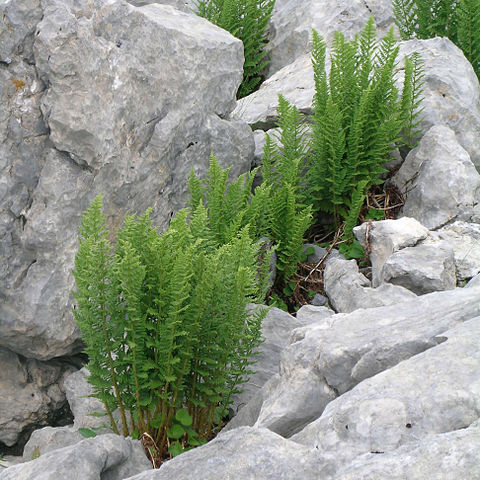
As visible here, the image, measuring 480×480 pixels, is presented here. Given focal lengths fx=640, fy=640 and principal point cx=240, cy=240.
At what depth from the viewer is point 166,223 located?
4438mm

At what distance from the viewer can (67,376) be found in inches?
161

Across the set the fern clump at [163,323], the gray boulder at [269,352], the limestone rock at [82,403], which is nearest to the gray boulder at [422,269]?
the gray boulder at [269,352]

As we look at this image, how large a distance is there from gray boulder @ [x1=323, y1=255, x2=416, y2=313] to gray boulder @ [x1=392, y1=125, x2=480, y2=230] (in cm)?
83

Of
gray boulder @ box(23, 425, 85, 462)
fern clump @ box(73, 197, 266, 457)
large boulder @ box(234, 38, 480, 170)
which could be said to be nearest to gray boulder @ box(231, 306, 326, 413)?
fern clump @ box(73, 197, 266, 457)

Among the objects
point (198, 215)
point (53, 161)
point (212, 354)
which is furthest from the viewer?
point (53, 161)

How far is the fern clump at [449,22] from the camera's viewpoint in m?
5.90

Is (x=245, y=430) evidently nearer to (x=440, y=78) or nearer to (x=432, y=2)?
(x=440, y=78)

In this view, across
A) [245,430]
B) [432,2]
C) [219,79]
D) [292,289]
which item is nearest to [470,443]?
[245,430]

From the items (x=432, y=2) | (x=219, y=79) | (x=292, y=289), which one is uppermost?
(x=432, y=2)

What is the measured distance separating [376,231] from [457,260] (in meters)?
0.53

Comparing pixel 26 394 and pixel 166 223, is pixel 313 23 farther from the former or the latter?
pixel 26 394

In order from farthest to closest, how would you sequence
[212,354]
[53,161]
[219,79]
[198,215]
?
[219,79]
[53,161]
[198,215]
[212,354]

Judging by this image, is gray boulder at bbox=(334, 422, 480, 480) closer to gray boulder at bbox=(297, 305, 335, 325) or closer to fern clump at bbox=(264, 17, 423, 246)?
gray boulder at bbox=(297, 305, 335, 325)

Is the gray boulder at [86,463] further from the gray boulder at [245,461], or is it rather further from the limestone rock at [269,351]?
the limestone rock at [269,351]
